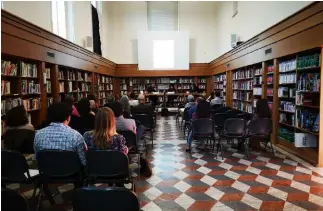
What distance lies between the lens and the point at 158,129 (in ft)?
28.8

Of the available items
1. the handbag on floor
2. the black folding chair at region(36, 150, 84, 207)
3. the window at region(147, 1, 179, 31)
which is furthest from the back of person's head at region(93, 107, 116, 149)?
the window at region(147, 1, 179, 31)

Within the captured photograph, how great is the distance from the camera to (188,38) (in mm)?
14211

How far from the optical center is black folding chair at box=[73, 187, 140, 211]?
1652 mm

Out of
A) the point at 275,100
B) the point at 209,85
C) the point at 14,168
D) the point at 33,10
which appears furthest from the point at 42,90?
the point at 209,85

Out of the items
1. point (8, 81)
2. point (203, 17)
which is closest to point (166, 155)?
point (8, 81)

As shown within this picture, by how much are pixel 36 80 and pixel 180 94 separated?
831cm

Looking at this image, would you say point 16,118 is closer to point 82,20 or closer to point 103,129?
point 103,129

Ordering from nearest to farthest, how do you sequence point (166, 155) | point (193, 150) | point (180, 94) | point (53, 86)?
point (166, 155)
point (193, 150)
point (53, 86)
point (180, 94)

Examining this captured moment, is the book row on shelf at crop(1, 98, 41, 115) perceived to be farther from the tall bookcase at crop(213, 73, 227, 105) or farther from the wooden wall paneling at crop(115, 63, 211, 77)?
the wooden wall paneling at crop(115, 63, 211, 77)

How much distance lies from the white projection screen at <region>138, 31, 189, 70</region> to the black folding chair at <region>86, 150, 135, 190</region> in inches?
460

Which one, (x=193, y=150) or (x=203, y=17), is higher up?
(x=203, y=17)

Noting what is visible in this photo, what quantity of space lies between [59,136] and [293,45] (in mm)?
4662

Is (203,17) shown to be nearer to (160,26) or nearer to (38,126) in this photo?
(160,26)

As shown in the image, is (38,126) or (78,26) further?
(78,26)
